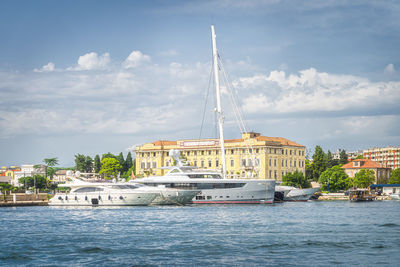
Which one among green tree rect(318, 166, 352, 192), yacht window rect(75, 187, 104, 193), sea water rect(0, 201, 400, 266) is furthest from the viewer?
green tree rect(318, 166, 352, 192)

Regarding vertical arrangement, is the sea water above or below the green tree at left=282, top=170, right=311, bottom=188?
below

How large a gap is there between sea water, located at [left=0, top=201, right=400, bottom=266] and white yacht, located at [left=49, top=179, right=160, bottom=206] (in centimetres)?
1841

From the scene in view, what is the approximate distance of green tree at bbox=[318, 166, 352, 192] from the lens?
118m

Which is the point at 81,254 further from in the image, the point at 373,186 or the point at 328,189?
the point at 373,186

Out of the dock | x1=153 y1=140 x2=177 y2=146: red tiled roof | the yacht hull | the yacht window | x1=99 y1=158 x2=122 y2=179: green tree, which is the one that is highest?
x1=153 y1=140 x2=177 y2=146: red tiled roof

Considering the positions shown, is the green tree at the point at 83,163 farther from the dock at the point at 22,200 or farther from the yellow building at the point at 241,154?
the dock at the point at 22,200

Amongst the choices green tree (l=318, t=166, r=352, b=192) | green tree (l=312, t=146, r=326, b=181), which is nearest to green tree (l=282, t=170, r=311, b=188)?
green tree (l=318, t=166, r=352, b=192)

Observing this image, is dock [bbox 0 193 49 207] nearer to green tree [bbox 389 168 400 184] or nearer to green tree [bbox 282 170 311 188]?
green tree [bbox 282 170 311 188]

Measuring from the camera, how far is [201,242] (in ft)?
102

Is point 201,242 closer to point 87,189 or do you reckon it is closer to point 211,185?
point 87,189

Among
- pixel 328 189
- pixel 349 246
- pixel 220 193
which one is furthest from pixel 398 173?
pixel 349 246

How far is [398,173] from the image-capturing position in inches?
5586

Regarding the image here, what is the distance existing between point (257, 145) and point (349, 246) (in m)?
99.0

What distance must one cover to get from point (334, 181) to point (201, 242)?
3620 inches
